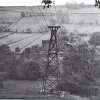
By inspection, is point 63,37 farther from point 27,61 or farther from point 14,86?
point 14,86

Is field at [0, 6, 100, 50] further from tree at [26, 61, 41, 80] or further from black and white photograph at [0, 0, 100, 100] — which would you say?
tree at [26, 61, 41, 80]

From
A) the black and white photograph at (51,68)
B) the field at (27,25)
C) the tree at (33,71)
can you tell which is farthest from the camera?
the field at (27,25)

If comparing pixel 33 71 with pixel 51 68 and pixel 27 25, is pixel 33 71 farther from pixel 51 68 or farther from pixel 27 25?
pixel 27 25

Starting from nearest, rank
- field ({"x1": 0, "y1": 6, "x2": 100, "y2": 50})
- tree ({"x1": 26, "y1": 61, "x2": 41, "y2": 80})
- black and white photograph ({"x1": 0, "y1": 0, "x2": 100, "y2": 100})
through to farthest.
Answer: black and white photograph ({"x1": 0, "y1": 0, "x2": 100, "y2": 100}), tree ({"x1": 26, "y1": 61, "x2": 41, "y2": 80}), field ({"x1": 0, "y1": 6, "x2": 100, "y2": 50})

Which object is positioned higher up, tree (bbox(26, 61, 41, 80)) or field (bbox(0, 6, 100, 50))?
field (bbox(0, 6, 100, 50))

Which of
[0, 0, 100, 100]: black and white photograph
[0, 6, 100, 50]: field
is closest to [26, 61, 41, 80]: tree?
[0, 0, 100, 100]: black and white photograph

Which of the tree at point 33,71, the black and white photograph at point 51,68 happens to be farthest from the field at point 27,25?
the tree at point 33,71

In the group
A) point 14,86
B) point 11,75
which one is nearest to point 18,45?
point 11,75

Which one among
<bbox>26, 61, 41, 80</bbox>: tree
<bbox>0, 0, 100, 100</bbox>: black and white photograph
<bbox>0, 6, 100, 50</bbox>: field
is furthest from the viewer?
<bbox>0, 6, 100, 50</bbox>: field

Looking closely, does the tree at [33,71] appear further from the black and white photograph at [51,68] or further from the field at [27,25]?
the field at [27,25]

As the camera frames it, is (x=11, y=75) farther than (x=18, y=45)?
No

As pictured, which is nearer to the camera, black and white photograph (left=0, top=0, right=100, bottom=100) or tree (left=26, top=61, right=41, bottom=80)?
black and white photograph (left=0, top=0, right=100, bottom=100)
